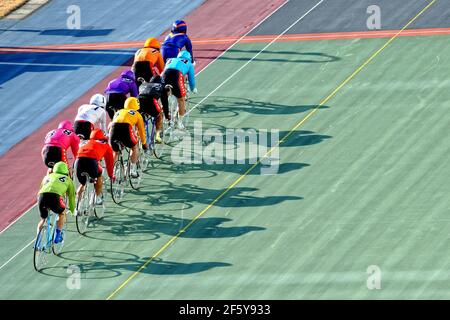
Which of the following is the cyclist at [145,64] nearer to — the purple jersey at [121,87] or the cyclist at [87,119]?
the purple jersey at [121,87]

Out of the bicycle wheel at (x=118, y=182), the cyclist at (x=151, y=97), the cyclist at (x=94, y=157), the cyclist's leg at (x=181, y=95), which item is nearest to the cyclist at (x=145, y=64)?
the cyclist's leg at (x=181, y=95)

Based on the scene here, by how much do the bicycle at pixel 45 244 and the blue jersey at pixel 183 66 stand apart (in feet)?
18.4

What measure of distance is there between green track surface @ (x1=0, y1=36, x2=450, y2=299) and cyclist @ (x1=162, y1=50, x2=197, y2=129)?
1319mm

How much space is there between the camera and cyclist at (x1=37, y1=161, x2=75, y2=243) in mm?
30938

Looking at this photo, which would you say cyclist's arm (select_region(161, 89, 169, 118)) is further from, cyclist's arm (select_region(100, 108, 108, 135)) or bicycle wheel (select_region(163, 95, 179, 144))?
cyclist's arm (select_region(100, 108, 108, 135))

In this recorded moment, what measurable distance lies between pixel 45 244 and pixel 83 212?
1.63 metres

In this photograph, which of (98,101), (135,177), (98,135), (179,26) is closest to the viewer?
(98,135)

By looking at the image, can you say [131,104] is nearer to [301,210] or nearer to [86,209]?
[86,209]

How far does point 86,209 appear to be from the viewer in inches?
1294

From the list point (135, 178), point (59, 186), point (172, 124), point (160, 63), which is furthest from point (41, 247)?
point (160, 63)

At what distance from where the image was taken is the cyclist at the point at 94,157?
1268 inches

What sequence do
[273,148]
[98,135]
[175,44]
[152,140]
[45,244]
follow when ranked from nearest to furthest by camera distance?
[45,244] → [98,135] → [152,140] → [273,148] → [175,44]

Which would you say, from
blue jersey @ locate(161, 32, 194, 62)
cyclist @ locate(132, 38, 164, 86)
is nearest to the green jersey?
cyclist @ locate(132, 38, 164, 86)
